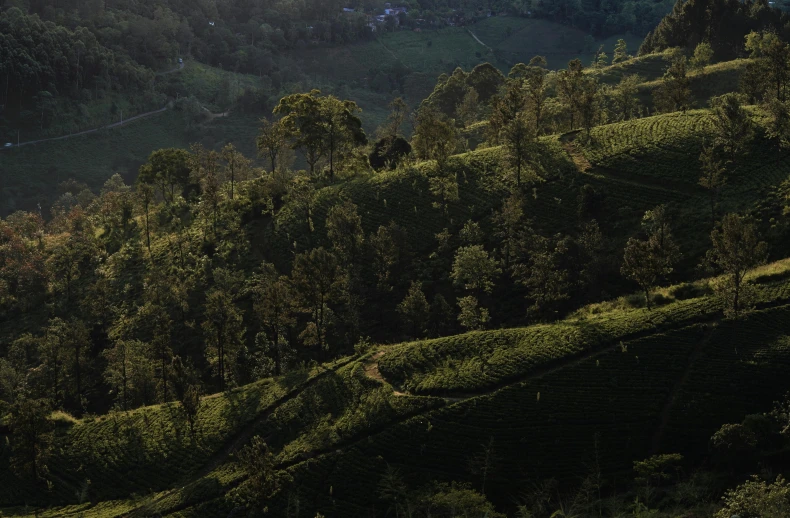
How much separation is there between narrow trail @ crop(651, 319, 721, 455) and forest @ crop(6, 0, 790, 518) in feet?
0.56

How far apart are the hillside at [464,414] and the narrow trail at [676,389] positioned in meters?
0.11

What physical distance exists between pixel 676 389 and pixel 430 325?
2379cm

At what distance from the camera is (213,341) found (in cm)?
7169

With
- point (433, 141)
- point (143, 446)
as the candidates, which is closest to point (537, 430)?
point (143, 446)

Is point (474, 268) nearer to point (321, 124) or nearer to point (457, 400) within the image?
point (457, 400)

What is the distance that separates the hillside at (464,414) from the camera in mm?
53031

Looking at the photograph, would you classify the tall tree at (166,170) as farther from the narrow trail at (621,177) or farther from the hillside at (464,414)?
the narrow trail at (621,177)

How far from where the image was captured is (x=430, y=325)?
237 ft

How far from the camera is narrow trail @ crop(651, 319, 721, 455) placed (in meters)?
52.2

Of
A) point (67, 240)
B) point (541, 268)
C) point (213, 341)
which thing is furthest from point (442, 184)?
point (67, 240)

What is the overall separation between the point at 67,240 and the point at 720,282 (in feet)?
262

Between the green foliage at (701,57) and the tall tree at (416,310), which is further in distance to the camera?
the green foliage at (701,57)

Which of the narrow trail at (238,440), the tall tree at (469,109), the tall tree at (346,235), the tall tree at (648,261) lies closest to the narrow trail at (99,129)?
the tall tree at (469,109)

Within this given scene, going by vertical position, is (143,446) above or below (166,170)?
below
